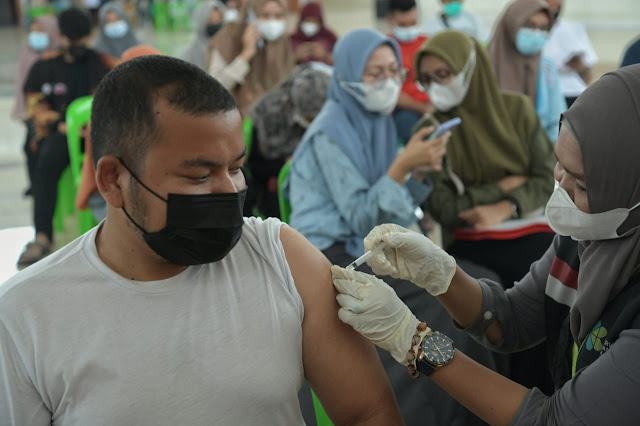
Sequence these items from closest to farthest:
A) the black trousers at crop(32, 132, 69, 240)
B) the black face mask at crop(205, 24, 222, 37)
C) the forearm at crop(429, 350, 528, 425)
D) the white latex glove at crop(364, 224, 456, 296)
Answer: the forearm at crop(429, 350, 528, 425) → the white latex glove at crop(364, 224, 456, 296) → the black trousers at crop(32, 132, 69, 240) → the black face mask at crop(205, 24, 222, 37)

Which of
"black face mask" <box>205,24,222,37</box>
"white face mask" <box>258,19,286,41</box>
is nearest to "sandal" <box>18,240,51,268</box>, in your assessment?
"white face mask" <box>258,19,286,41</box>

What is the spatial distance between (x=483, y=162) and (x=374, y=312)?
1.59 m

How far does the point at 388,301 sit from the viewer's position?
52.1 inches

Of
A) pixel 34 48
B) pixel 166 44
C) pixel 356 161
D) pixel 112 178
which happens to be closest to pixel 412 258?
pixel 112 178

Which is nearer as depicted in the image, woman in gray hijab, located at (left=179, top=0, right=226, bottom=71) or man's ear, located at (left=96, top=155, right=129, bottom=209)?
man's ear, located at (left=96, top=155, right=129, bottom=209)

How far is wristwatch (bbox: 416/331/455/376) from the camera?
1.30 m

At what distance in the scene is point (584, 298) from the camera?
1.36 metres

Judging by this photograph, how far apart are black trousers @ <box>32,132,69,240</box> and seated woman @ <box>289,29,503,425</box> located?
2.08m

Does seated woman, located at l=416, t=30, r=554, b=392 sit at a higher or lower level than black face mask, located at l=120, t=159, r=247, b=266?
lower

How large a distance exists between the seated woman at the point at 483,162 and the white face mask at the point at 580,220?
118cm

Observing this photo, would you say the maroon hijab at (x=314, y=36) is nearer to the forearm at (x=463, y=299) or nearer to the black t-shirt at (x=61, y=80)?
the black t-shirt at (x=61, y=80)

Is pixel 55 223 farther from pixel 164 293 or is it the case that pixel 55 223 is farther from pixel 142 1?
pixel 142 1

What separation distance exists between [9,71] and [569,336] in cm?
980

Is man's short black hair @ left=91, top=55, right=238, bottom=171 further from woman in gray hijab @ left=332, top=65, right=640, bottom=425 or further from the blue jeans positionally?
the blue jeans
